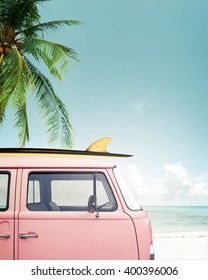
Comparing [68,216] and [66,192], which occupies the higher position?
[66,192]

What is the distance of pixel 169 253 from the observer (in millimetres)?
13656

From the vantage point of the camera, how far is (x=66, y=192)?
5066 mm

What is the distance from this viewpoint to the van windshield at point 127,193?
4.53 m

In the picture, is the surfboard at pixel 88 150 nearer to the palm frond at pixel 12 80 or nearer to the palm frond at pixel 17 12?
the palm frond at pixel 12 80

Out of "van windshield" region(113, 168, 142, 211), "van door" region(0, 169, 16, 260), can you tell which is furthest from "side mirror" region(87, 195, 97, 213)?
"van door" region(0, 169, 16, 260)

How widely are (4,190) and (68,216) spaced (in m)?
0.76

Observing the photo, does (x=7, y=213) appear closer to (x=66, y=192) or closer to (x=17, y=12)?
(x=66, y=192)

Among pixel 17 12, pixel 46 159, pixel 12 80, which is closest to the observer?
pixel 46 159

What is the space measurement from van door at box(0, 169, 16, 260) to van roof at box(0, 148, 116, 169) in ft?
0.44

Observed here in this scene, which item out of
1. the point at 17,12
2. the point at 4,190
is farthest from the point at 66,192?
the point at 17,12

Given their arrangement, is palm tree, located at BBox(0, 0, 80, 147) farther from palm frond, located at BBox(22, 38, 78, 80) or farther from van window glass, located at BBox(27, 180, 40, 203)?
van window glass, located at BBox(27, 180, 40, 203)

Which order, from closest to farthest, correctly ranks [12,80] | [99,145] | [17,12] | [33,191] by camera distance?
1. [33,191]
2. [99,145]
3. [12,80]
4. [17,12]

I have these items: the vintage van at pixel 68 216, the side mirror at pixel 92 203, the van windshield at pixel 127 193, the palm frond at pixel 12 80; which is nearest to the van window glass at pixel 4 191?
the vintage van at pixel 68 216

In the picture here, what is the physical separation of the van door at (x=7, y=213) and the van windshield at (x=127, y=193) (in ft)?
A: 3.70
